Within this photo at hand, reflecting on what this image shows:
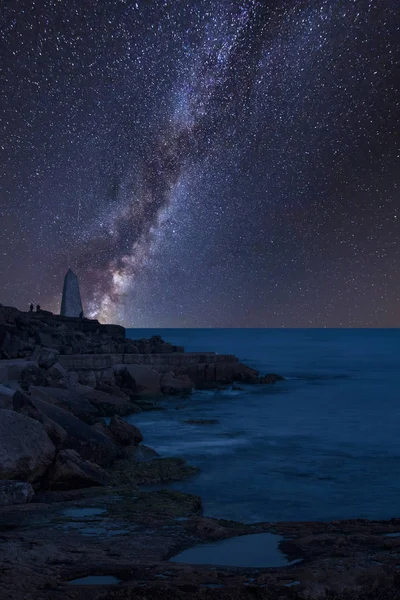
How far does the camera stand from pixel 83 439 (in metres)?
7.81

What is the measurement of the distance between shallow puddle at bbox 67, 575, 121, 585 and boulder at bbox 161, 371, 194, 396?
18.0m

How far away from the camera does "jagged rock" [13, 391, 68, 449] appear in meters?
7.43

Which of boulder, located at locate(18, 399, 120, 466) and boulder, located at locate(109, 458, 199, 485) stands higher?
boulder, located at locate(18, 399, 120, 466)

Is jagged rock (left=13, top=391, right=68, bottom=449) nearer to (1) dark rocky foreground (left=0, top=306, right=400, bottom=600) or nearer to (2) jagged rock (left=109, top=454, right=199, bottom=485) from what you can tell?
(1) dark rocky foreground (left=0, top=306, right=400, bottom=600)

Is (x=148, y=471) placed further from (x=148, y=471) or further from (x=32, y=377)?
(x=32, y=377)

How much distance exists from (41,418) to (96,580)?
162 inches

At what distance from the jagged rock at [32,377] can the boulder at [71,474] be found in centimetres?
524

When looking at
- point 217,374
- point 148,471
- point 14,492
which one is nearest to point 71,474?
point 14,492

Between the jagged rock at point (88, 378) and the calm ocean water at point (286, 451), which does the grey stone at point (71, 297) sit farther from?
the jagged rock at point (88, 378)

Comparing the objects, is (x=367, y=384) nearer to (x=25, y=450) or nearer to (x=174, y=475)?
(x=174, y=475)

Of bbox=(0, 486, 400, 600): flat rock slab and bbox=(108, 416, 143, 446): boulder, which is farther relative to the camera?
bbox=(108, 416, 143, 446): boulder

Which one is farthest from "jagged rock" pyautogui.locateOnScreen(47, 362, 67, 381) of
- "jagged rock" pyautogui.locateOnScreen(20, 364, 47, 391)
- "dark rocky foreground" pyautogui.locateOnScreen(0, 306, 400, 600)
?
"dark rocky foreground" pyautogui.locateOnScreen(0, 306, 400, 600)

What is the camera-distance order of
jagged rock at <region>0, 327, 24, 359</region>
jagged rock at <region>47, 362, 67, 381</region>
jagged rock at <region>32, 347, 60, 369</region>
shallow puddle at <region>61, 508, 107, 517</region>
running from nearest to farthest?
shallow puddle at <region>61, 508, 107, 517</region> → jagged rock at <region>47, 362, 67, 381</region> → jagged rock at <region>32, 347, 60, 369</region> → jagged rock at <region>0, 327, 24, 359</region>

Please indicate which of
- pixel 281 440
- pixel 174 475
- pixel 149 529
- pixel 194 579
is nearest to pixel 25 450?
pixel 149 529
